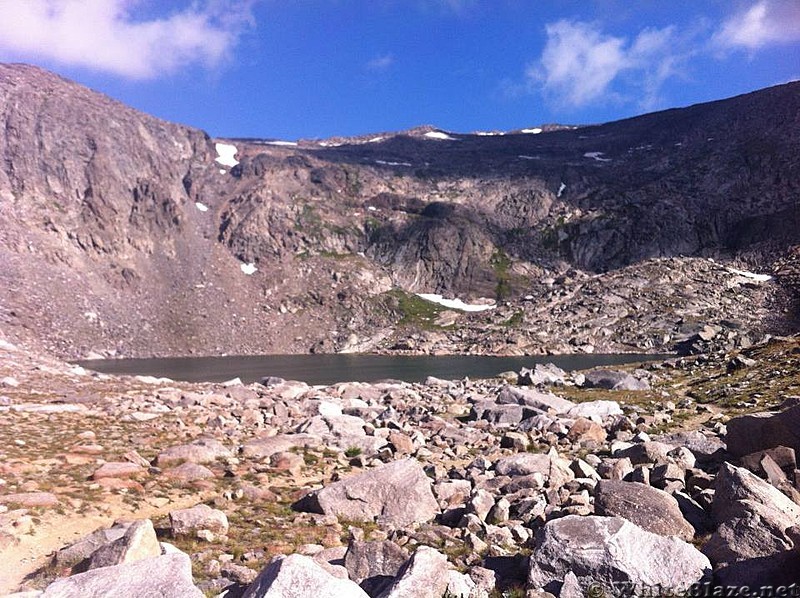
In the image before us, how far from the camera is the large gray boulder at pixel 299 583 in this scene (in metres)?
7.47

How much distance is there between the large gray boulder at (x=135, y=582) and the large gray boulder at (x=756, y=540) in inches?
331

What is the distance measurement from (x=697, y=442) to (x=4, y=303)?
13671 centimetres

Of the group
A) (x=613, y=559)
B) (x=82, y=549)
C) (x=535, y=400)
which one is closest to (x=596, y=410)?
(x=535, y=400)

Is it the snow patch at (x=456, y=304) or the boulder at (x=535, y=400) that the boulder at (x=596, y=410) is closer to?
the boulder at (x=535, y=400)

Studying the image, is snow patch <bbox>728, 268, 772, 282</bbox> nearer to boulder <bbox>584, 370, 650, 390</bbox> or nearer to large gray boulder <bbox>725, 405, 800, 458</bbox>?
boulder <bbox>584, 370, 650, 390</bbox>

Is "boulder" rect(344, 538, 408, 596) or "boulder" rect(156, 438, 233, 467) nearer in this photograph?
"boulder" rect(344, 538, 408, 596)

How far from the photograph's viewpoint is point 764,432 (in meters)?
15.8

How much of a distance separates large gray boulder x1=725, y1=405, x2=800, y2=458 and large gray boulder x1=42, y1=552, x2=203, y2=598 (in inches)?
598

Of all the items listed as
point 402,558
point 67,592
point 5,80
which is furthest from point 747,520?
point 5,80

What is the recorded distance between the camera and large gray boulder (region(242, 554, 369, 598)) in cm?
747

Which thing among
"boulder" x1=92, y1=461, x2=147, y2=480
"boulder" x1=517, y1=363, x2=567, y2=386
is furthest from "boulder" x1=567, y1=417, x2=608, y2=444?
"boulder" x1=517, y1=363, x2=567, y2=386

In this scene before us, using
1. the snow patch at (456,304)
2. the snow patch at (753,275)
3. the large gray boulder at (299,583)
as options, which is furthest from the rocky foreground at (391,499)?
the snow patch at (456,304)

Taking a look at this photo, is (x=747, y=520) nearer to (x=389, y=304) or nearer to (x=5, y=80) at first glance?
(x=389, y=304)

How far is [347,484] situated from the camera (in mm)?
14797
